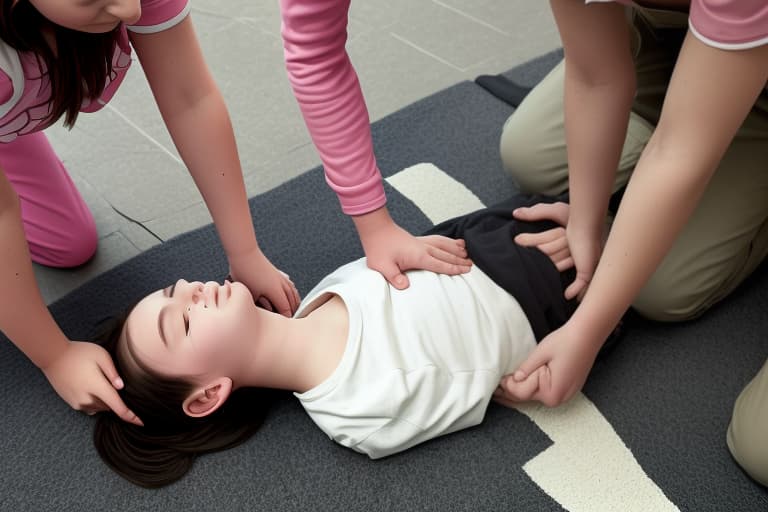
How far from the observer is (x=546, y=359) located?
3.24 ft

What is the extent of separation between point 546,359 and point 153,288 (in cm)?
68

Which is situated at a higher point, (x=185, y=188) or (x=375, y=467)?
(x=185, y=188)

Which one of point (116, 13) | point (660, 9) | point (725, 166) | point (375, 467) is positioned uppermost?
point (116, 13)

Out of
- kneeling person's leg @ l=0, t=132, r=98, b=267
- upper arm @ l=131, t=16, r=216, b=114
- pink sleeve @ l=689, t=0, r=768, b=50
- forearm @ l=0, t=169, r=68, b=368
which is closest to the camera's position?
pink sleeve @ l=689, t=0, r=768, b=50

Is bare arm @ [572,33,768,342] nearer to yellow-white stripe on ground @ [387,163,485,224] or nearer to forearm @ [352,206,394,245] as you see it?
forearm @ [352,206,394,245]

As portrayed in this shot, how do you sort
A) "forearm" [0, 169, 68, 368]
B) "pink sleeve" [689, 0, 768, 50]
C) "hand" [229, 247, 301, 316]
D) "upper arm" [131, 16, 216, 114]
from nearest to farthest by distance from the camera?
"pink sleeve" [689, 0, 768, 50], "forearm" [0, 169, 68, 368], "upper arm" [131, 16, 216, 114], "hand" [229, 247, 301, 316]

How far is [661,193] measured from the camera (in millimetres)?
834

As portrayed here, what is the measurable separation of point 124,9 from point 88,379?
50cm

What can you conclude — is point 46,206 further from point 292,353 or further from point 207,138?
point 292,353

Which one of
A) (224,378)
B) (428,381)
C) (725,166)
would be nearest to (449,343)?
(428,381)

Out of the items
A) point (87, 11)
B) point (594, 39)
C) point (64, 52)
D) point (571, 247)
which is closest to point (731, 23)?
Answer: point (594, 39)

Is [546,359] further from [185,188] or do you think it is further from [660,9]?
[185,188]

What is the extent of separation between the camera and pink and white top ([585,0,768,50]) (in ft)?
2.24

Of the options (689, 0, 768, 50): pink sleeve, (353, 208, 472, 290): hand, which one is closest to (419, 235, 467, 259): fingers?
(353, 208, 472, 290): hand
